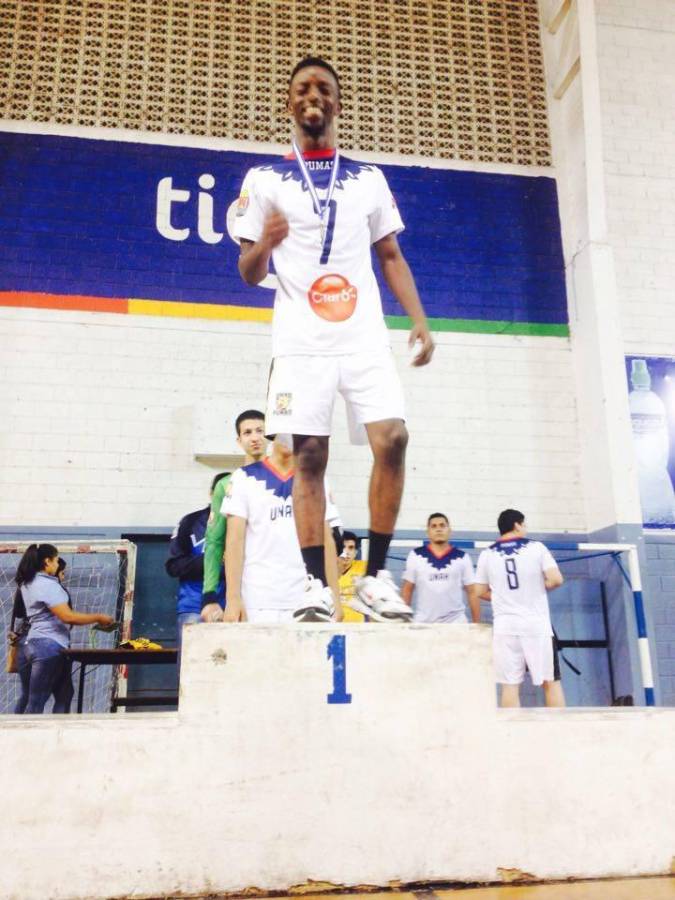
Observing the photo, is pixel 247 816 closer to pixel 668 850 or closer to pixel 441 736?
pixel 441 736

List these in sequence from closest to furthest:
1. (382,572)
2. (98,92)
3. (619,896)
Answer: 1. (619,896)
2. (382,572)
3. (98,92)

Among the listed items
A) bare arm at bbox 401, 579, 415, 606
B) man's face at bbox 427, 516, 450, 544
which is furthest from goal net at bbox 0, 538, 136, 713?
man's face at bbox 427, 516, 450, 544

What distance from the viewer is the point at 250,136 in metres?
6.75

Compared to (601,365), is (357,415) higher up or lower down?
lower down

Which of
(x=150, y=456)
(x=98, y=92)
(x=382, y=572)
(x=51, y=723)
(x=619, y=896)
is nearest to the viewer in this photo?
(x=619, y=896)

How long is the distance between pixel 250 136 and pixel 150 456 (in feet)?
9.35

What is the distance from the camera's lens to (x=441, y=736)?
1757mm

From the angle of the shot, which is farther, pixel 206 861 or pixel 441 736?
pixel 441 736

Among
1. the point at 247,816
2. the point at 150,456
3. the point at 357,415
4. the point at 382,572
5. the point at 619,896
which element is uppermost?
the point at 150,456

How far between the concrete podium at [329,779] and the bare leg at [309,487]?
54 centimetres

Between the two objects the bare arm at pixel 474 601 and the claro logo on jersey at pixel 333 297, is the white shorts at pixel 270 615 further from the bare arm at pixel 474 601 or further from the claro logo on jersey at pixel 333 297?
the bare arm at pixel 474 601

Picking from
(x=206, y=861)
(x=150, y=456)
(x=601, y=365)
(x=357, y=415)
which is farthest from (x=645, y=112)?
(x=206, y=861)

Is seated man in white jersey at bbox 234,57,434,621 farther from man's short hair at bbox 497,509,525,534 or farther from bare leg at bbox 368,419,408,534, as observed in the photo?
man's short hair at bbox 497,509,525,534

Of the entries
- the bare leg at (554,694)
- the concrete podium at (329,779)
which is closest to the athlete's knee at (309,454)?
the concrete podium at (329,779)
